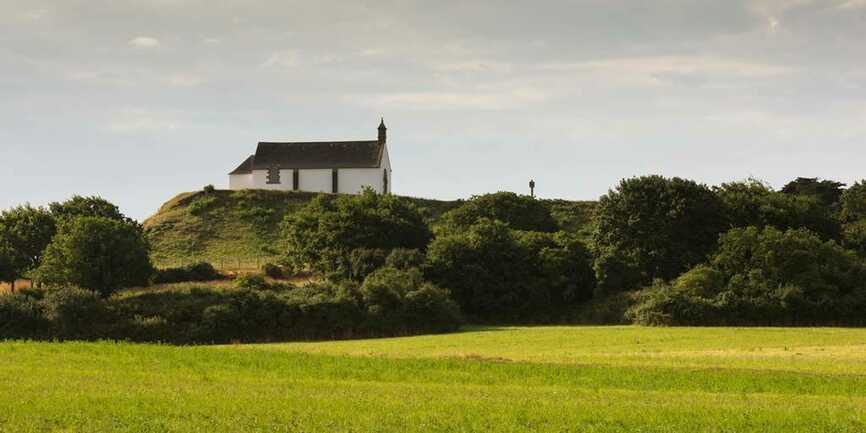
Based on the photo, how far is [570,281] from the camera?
234 feet

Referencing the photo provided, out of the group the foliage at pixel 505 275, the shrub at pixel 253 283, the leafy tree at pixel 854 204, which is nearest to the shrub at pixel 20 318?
the shrub at pixel 253 283

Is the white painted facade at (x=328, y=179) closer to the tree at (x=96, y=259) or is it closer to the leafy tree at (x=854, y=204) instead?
the tree at (x=96, y=259)

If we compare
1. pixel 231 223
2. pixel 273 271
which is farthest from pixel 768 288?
pixel 231 223

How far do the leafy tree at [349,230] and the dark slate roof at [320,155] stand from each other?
108ft

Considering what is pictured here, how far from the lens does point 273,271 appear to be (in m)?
85.7

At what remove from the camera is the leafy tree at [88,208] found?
305 feet

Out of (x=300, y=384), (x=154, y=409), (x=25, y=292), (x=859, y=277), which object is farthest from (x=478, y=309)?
(x=154, y=409)

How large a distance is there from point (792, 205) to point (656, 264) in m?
12.4

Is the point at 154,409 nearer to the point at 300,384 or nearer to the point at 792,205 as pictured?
the point at 300,384

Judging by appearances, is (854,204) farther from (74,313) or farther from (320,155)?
(74,313)

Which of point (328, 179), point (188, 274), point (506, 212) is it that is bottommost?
point (188, 274)

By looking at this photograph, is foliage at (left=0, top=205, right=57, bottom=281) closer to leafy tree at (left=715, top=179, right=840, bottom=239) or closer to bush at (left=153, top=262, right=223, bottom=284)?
bush at (left=153, top=262, right=223, bottom=284)

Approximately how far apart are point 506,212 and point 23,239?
43418mm

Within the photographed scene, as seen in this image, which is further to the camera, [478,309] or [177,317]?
[478,309]
